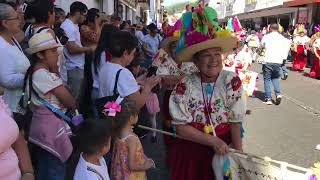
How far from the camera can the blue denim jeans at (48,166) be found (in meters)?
3.47

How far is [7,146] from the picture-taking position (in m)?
2.20

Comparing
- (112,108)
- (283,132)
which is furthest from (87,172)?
(283,132)

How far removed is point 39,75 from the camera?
3258 millimetres

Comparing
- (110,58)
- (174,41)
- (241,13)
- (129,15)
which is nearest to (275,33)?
(174,41)

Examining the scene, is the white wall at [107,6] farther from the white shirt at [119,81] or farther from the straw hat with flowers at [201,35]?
the straw hat with flowers at [201,35]

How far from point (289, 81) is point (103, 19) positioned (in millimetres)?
9972

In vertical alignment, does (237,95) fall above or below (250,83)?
above

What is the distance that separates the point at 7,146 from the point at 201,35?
58.7 inches

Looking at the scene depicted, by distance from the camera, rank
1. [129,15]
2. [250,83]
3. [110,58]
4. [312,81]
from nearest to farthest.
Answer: [110,58], [250,83], [312,81], [129,15]

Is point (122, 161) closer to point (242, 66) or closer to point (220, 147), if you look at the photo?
point (220, 147)

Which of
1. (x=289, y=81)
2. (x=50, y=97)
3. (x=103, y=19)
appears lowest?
(x=289, y=81)

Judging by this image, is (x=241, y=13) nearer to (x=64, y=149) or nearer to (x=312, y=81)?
(x=312, y=81)

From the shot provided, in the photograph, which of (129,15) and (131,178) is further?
(129,15)

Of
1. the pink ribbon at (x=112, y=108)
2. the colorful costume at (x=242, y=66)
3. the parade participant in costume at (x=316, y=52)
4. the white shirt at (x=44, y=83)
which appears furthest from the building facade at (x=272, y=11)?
the white shirt at (x=44, y=83)
